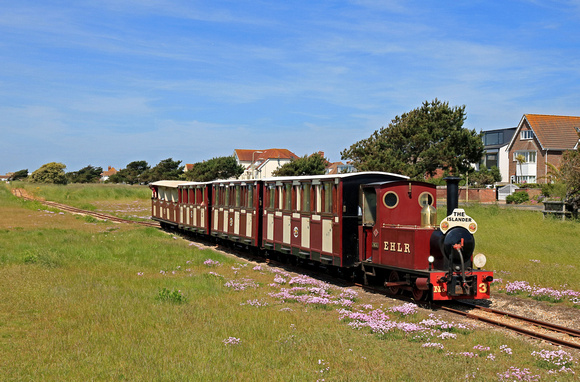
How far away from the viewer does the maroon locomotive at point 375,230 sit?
13.5m

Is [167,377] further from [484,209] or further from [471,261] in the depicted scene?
[484,209]

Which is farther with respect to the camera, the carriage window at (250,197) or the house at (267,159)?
the house at (267,159)

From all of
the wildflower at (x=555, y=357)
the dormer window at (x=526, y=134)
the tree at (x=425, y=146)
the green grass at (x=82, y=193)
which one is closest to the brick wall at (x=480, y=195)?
the dormer window at (x=526, y=134)

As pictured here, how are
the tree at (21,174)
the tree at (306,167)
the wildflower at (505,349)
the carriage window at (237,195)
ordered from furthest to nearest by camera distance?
the tree at (21,174), the tree at (306,167), the carriage window at (237,195), the wildflower at (505,349)

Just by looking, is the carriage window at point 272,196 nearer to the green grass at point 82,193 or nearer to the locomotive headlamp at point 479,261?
the locomotive headlamp at point 479,261

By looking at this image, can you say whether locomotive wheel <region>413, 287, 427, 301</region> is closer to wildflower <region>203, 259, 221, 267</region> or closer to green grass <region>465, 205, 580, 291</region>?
green grass <region>465, 205, 580, 291</region>

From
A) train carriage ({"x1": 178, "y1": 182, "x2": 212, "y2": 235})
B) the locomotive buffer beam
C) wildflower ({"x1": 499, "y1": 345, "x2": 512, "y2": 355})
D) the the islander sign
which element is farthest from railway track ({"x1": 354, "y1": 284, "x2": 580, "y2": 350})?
train carriage ({"x1": 178, "y1": 182, "x2": 212, "y2": 235})

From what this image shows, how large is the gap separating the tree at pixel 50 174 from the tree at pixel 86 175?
2256cm

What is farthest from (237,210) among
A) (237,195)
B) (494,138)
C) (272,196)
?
(494,138)

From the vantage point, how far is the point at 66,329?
11.1m

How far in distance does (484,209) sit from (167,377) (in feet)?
107

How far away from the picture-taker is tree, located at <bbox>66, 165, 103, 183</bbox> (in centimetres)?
14588

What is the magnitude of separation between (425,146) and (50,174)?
9498 centimetres

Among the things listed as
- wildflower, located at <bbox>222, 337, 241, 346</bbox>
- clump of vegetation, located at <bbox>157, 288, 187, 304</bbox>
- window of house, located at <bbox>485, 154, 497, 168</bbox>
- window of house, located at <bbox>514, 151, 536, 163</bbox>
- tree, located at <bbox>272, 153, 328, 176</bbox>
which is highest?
window of house, located at <bbox>485, 154, 497, 168</bbox>
